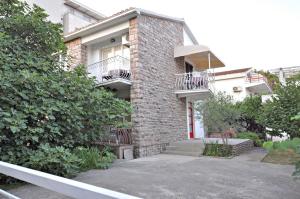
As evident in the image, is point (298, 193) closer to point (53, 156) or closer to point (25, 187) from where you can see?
point (53, 156)

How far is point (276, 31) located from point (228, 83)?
6.26 m

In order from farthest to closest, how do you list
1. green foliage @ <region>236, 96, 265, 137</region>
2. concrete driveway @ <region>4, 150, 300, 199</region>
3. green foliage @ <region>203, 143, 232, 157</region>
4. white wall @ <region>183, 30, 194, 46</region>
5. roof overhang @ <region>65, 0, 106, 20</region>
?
roof overhang @ <region>65, 0, 106, 20</region>, white wall @ <region>183, 30, 194, 46</region>, green foliage @ <region>236, 96, 265, 137</region>, green foliage @ <region>203, 143, 232, 157</region>, concrete driveway @ <region>4, 150, 300, 199</region>

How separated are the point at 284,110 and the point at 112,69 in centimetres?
840

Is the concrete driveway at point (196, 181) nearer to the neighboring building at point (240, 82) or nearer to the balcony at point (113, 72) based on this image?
the balcony at point (113, 72)

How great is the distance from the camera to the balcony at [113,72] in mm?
11832

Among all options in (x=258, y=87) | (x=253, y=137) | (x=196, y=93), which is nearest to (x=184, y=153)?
(x=196, y=93)

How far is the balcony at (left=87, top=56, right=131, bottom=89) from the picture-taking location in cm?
1183

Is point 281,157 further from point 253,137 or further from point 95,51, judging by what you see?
point 95,51

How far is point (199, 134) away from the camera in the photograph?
17297 millimetres

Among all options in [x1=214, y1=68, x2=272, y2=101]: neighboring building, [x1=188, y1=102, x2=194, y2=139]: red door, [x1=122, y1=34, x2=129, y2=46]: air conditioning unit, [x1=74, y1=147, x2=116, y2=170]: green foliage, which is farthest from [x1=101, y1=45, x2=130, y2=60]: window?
[x1=214, y1=68, x2=272, y2=101]: neighboring building

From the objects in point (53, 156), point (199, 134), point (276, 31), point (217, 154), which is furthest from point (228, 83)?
point (53, 156)

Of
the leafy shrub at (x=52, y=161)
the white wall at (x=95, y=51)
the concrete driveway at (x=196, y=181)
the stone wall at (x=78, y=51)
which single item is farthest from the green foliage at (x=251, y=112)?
the leafy shrub at (x=52, y=161)

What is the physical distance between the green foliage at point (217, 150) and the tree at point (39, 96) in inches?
173

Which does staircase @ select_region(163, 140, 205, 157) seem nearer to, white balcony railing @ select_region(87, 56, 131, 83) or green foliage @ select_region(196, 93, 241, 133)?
green foliage @ select_region(196, 93, 241, 133)
